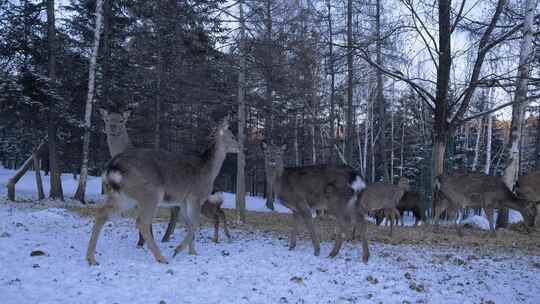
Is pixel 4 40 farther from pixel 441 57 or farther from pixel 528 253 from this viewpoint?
pixel 528 253

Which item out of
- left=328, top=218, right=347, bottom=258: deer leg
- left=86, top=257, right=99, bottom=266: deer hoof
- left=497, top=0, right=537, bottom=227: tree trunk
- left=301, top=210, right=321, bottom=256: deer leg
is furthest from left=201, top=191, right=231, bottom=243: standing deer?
Answer: left=497, top=0, right=537, bottom=227: tree trunk

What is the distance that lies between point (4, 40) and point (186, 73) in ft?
29.3

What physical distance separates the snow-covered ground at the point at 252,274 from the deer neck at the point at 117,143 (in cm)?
171

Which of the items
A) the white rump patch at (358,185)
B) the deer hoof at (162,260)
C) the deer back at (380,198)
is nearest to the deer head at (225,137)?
the white rump patch at (358,185)

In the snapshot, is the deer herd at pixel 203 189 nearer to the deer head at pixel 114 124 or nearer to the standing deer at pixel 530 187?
the deer head at pixel 114 124

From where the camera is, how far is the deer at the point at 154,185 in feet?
22.1

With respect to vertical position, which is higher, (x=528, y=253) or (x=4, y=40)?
(x=4, y=40)

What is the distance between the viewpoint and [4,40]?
60.5ft

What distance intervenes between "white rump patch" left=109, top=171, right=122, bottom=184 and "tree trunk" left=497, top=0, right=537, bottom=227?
936 cm

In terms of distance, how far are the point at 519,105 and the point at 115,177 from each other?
39.0ft

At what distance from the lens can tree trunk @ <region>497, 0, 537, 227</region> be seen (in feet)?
39.4

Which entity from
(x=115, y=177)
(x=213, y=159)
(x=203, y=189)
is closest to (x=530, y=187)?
(x=213, y=159)

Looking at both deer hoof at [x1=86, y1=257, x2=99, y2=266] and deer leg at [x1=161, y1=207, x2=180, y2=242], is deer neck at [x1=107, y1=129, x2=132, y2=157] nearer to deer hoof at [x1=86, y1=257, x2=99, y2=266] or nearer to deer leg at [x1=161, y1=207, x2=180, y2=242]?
deer leg at [x1=161, y1=207, x2=180, y2=242]

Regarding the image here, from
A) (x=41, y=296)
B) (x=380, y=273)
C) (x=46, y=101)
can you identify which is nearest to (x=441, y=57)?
(x=380, y=273)
